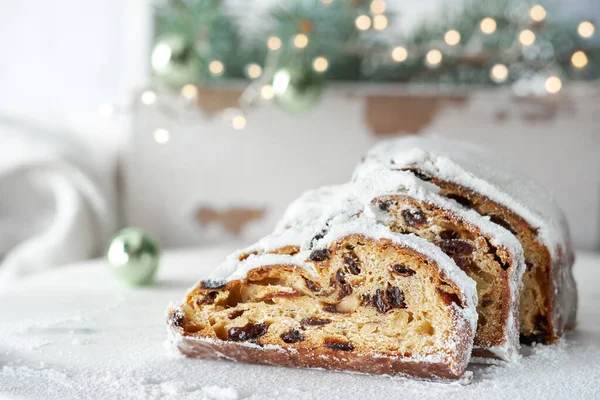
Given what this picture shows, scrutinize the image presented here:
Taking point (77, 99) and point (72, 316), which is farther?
point (77, 99)

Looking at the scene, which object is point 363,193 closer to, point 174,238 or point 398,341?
point 398,341

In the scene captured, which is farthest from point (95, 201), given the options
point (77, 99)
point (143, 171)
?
point (77, 99)

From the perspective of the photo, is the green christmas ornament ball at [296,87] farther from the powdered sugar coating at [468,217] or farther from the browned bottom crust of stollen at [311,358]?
the browned bottom crust of stollen at [311,358]

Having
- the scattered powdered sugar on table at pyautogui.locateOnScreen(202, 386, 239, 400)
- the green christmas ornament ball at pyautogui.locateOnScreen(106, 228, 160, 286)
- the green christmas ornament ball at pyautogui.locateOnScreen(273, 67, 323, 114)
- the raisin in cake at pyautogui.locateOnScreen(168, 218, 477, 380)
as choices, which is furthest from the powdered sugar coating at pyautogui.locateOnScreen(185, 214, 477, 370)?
the green christmas ornament ball at pyautogui.locateOnScreen(273, 67, 323, 114)

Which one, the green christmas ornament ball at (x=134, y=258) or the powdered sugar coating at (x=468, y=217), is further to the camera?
the green christmas ornament ball at (x=134, y=258)

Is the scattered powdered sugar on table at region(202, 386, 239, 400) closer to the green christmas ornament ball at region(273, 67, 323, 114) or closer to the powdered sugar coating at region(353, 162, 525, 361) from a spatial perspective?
the powdered sugar coating at region(353, 162, 525, 361)

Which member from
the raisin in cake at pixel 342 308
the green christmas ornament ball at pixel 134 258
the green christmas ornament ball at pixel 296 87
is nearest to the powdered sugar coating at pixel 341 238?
the raisin in cake at pixel 342 308
